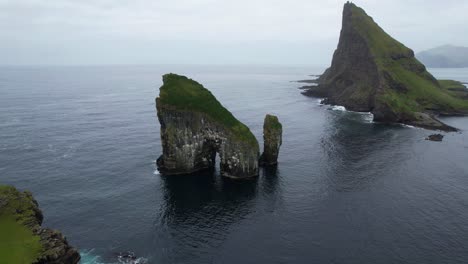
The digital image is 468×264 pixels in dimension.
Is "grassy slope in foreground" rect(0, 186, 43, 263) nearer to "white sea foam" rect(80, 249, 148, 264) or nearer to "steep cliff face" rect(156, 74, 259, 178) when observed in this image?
"white sea foam" rect(80, 249, 148, 264)

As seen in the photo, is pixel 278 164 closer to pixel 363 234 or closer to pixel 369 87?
pixel 363 234

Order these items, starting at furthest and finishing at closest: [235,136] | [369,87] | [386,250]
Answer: [369,87] < [235,136] < [386,250]

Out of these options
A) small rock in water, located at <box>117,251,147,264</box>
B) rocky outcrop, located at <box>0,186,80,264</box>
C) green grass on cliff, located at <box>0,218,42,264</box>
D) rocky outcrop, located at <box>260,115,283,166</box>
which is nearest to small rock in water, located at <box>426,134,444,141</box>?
rocky outcrop, located at <box>260,115,283,166</box>

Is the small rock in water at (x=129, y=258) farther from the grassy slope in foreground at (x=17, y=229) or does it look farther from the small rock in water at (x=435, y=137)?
the small rock in water at (x=435, y=137)

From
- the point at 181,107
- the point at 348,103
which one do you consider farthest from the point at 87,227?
the point at 348,103

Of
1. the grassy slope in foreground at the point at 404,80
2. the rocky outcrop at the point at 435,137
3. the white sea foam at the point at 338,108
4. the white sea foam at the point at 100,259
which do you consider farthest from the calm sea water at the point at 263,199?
the white sea foam at the point at 338,108

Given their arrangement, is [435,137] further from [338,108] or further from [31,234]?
[31,234]

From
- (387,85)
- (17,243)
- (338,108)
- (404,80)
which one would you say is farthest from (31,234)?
(404,80)
